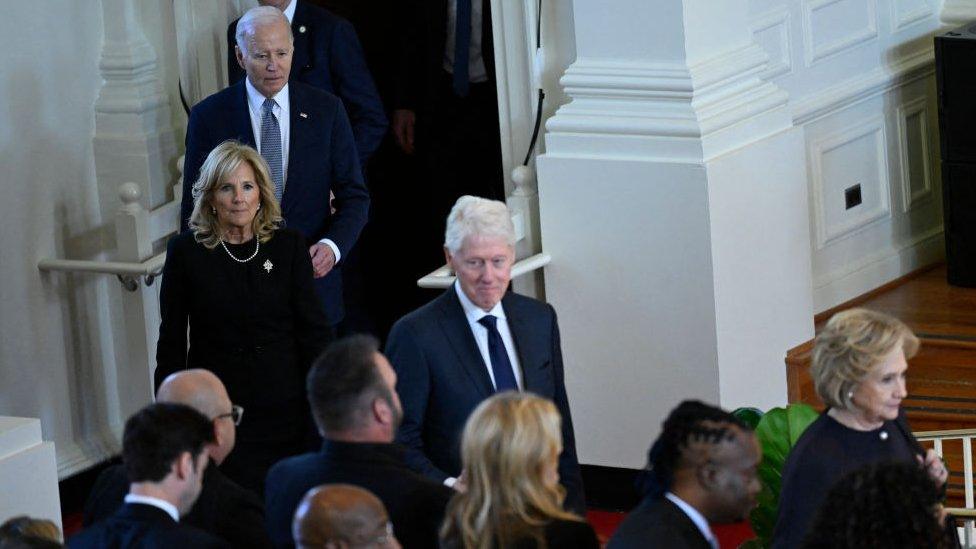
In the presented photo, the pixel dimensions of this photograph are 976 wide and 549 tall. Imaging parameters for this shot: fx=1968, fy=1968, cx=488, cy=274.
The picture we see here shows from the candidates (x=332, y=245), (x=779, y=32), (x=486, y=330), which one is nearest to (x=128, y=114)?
(x=332, y=245)

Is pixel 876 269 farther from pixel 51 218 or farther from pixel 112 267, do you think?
pixel 51 218

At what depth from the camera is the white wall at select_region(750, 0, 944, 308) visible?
733 centimetres

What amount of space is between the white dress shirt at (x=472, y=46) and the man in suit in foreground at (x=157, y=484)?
3.51m

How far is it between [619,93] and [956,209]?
6.05ft

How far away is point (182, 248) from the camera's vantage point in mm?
5191

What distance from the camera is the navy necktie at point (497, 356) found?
184 inches

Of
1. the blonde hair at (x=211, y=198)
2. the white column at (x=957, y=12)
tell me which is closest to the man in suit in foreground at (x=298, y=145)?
the blonde hair at (x=211, y=198)

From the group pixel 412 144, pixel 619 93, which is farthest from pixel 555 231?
pixel 412 144

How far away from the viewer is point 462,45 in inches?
274

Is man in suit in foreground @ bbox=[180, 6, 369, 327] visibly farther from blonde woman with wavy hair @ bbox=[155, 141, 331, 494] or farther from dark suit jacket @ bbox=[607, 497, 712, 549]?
dark suit jacket @ bbox=[607, 497, 712, 549]

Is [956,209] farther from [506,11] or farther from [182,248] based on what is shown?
[182,248]

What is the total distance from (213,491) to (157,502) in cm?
38

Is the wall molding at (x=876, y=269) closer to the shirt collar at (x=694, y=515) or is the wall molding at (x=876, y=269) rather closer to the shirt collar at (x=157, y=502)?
the shirt collar at (x=694, y=515)

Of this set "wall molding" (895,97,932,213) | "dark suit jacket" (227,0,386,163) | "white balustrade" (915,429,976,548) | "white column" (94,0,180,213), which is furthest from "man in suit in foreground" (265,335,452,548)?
"wall molding" (895,97,932,213)
